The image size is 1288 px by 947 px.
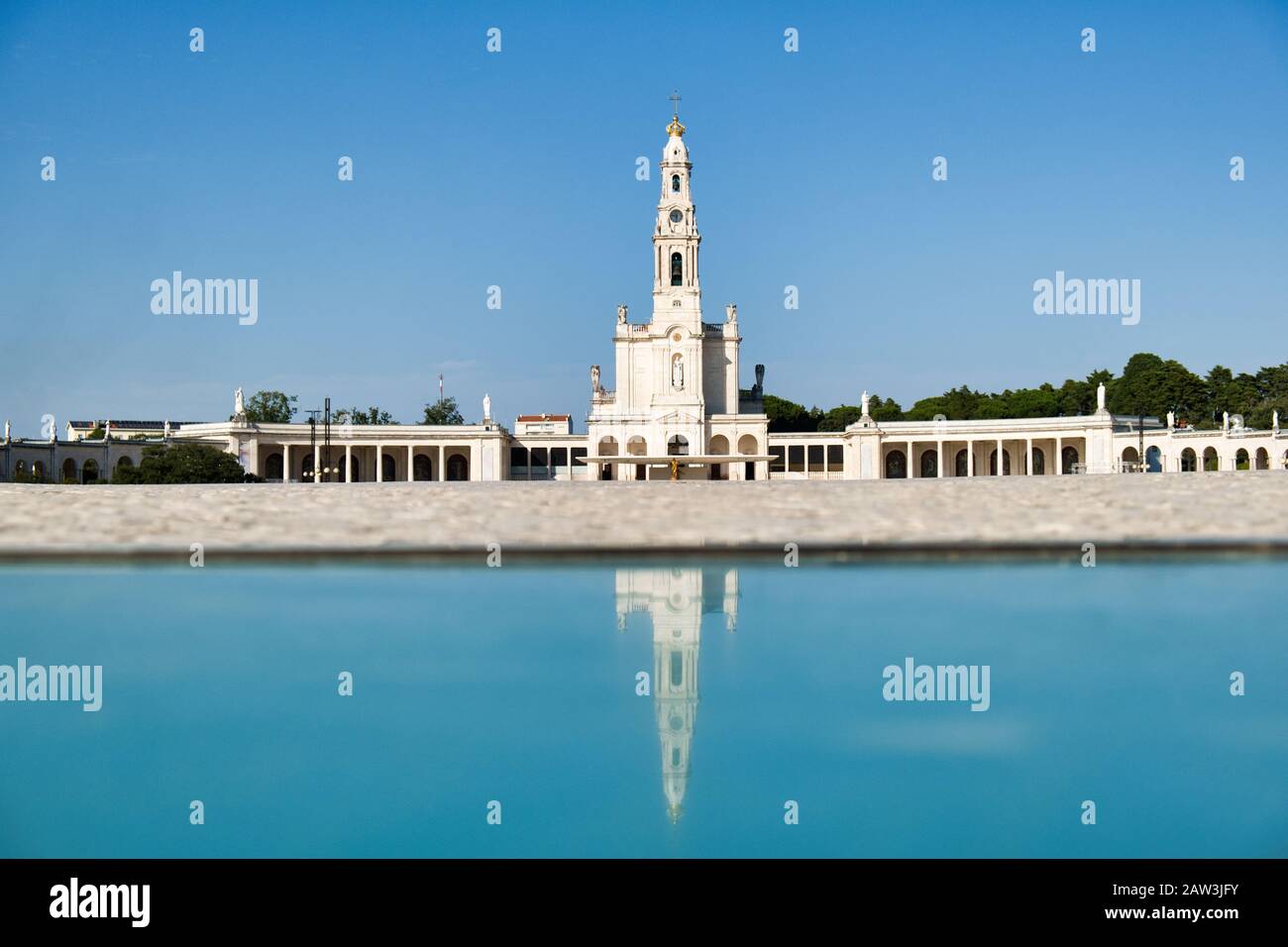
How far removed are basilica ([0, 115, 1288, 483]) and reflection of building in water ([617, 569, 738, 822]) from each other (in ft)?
166

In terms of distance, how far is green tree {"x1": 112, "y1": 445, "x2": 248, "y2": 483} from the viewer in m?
46.4

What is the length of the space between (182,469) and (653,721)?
42679mm

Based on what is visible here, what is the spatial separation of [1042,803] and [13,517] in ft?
64.3

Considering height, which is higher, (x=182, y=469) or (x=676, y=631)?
(x=182, y=469)

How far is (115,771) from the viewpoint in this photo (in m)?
8.34

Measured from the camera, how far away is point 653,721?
898 cm

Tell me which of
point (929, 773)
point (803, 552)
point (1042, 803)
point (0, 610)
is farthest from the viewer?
point (803, 552)

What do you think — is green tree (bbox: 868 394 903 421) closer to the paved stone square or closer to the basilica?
the basilica

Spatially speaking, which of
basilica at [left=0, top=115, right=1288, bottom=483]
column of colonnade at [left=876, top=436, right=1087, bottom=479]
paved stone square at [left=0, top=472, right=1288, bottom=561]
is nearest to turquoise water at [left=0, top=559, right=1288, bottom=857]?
paved stone square at [left=0, top=472, right=1288, bottom=561]

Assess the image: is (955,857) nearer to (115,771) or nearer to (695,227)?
(115,771)

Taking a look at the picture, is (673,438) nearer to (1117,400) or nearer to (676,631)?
(1117,400)

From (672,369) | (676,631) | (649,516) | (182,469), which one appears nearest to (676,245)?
(672,369)

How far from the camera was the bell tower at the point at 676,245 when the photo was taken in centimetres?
7069
